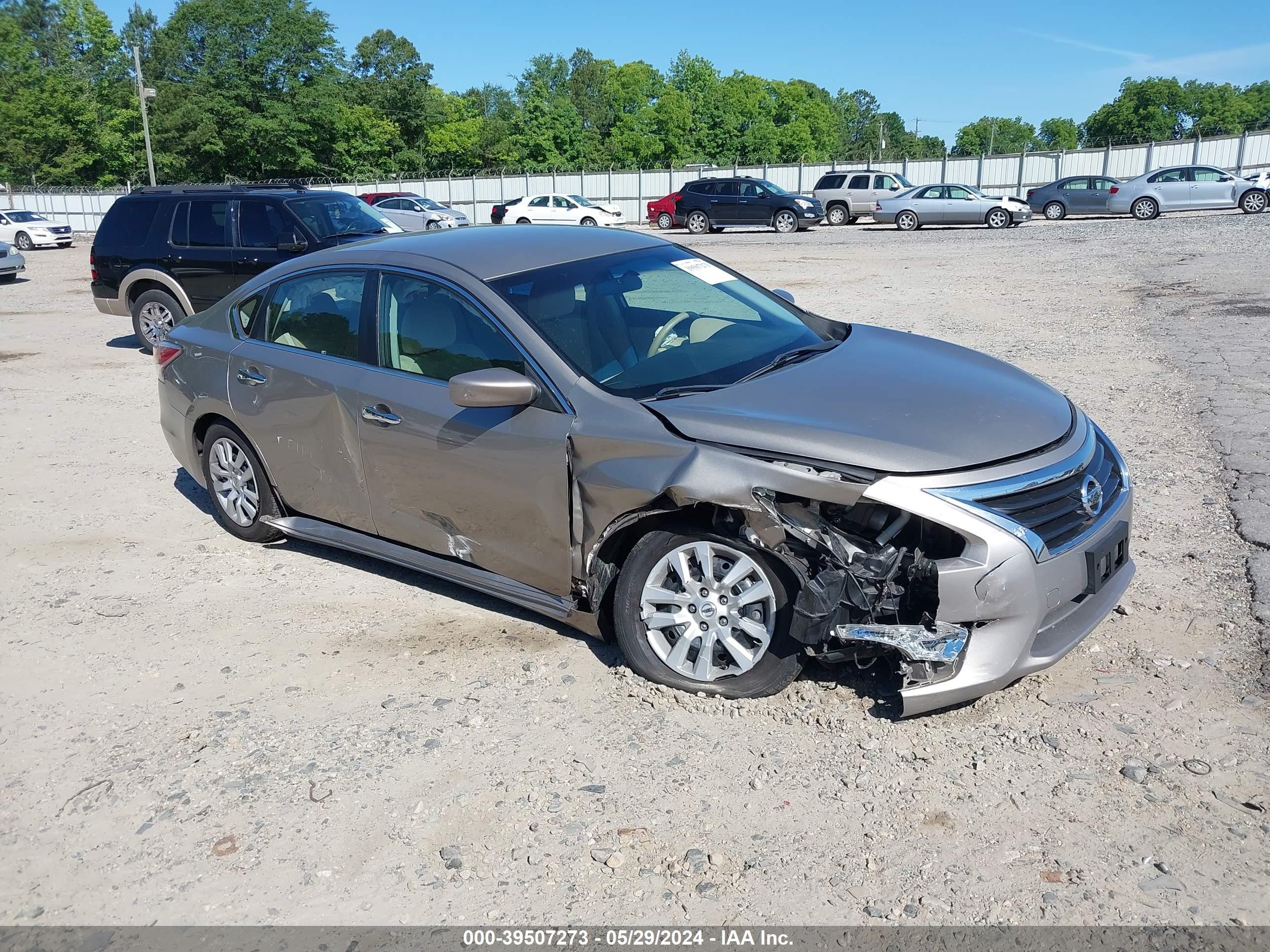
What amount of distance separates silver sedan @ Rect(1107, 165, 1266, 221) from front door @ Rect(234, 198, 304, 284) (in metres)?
27.1

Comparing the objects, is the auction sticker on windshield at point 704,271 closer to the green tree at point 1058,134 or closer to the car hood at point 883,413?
the car hood at point 883,413

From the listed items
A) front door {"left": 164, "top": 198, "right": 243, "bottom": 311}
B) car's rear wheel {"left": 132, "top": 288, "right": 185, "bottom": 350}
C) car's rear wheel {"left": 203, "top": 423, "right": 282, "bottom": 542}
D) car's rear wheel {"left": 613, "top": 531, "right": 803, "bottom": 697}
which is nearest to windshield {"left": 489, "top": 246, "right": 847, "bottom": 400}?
car's rear wheel {"left": 613, "top": 531, "right": 803, "bottom": 697}

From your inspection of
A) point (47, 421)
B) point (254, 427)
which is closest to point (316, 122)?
point (47, 421)

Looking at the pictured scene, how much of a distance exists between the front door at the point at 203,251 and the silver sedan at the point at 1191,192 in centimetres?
2754

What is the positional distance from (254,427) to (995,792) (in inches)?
160

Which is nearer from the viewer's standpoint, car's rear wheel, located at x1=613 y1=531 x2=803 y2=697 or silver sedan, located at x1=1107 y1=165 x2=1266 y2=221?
car's rear wheel, located at x1=613 y1=531 x2=803 y2=697

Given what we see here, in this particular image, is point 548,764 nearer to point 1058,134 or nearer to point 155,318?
point 155,318

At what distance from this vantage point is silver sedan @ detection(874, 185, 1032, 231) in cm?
3102

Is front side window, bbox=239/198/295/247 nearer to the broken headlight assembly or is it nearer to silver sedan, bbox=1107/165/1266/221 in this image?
the broken headlight assembly

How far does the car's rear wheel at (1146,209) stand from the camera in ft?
100

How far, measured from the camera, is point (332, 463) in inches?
198

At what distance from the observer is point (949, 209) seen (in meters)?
31.7

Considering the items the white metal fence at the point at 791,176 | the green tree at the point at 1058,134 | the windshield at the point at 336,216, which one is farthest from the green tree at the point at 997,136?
Result: the windshield at the point at 336,216

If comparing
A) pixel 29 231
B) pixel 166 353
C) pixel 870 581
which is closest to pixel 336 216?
pixel 166 353
